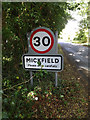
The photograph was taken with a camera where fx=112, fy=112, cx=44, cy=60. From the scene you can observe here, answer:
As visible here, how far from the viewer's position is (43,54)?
263 cm

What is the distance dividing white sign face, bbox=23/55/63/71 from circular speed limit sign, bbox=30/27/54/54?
17 centimetres

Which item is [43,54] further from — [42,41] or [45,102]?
[45,102]

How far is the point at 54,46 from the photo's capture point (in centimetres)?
276

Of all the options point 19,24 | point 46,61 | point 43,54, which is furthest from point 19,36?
point 46,61

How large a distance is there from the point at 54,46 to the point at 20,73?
153cm

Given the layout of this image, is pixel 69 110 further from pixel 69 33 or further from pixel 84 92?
pixel 69 33

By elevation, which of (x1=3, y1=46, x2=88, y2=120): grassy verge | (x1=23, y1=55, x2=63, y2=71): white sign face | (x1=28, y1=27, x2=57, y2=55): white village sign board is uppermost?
(x1=28, y1=27, x2=57, y2=55): white village sign board

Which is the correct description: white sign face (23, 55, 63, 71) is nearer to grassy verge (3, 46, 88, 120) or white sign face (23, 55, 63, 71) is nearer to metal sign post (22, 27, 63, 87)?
metal sign post (22, 27, 63, 87)

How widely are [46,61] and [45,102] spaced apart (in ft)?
4.21

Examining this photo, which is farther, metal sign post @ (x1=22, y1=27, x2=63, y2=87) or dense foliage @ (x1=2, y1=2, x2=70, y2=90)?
dense foliage @ (x1=2, y1=2, x2=70, y2=90)

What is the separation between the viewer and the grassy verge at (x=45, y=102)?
260 centimetres

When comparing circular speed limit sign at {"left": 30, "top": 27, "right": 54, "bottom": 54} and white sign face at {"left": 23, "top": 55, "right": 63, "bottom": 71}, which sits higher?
circular speed limit sign at {"left": 30, "top": 27, "right": 54, "bottom": 54}

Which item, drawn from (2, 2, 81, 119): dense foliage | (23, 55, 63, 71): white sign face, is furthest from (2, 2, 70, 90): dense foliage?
(23, 55, 63, 71): white sign face

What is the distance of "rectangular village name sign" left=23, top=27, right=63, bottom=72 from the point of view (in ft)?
8.48
